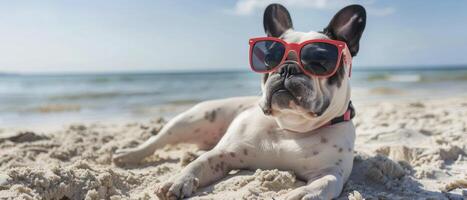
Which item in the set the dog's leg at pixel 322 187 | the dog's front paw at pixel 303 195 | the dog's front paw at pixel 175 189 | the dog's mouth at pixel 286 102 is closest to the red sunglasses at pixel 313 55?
the dog's mouth at pixel 286 102

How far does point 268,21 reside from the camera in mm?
3088

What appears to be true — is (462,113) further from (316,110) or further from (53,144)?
(53,144)

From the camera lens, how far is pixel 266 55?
283cm

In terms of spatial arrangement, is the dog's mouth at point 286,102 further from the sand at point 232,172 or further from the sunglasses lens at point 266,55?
the sand at point 232,172

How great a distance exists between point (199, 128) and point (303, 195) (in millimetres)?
1692

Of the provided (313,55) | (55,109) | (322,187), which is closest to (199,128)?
(313,55)

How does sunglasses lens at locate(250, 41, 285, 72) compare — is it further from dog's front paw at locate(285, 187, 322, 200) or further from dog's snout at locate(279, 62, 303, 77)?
dog's front paw at locate(285, 187, 322, 200)

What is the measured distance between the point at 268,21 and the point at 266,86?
1.91 ft

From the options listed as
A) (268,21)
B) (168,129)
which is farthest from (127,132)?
(268,21)

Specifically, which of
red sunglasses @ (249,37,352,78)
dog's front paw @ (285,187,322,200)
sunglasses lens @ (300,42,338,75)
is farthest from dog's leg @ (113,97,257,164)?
dog's front paw @ (285,187,322,200)

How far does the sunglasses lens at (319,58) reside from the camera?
2.64 meters

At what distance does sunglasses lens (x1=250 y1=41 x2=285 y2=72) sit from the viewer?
9.08ft

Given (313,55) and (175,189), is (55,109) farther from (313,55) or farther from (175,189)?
(313,55)

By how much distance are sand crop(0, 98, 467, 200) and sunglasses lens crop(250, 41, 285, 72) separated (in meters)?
0.62
